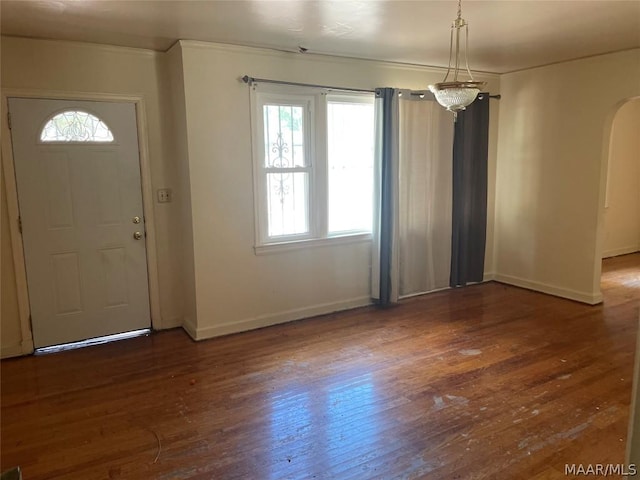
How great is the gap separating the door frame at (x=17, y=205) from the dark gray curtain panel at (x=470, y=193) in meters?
3.15

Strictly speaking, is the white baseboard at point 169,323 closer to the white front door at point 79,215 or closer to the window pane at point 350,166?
the white front door at point 79,215

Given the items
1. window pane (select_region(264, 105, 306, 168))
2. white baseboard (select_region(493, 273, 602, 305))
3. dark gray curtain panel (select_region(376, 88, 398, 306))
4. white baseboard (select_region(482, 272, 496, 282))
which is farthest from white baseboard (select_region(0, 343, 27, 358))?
white baseboard (select_region(493, 273, 602, 305))

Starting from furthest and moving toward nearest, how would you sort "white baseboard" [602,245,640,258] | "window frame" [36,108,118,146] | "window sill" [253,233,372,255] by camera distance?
"white baseboard" [602,245,640,258], "window sill" [253,233,372,255], "window frame" [36,108,118,146]

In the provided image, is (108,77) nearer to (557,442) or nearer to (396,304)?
(396,304)

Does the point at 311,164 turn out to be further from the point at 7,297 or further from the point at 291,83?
the point at 7,297

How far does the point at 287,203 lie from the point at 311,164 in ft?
1.38

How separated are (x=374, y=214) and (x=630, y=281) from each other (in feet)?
11.0

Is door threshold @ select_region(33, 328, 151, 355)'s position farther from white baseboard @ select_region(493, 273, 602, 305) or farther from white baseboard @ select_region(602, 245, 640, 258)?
white baseboard @ select_region(602, 245, 640, 258)

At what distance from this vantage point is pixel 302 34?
3.60 meters

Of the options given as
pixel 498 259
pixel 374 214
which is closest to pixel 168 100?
pixel 374 214

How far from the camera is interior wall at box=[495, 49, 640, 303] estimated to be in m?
4.62

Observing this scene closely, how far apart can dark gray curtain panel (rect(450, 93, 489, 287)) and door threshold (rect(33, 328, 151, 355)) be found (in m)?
3.33

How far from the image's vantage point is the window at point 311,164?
4.20m

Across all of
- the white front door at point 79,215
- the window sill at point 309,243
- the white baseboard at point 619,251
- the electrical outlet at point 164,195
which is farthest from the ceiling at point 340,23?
the white baseboard at point 619,251
